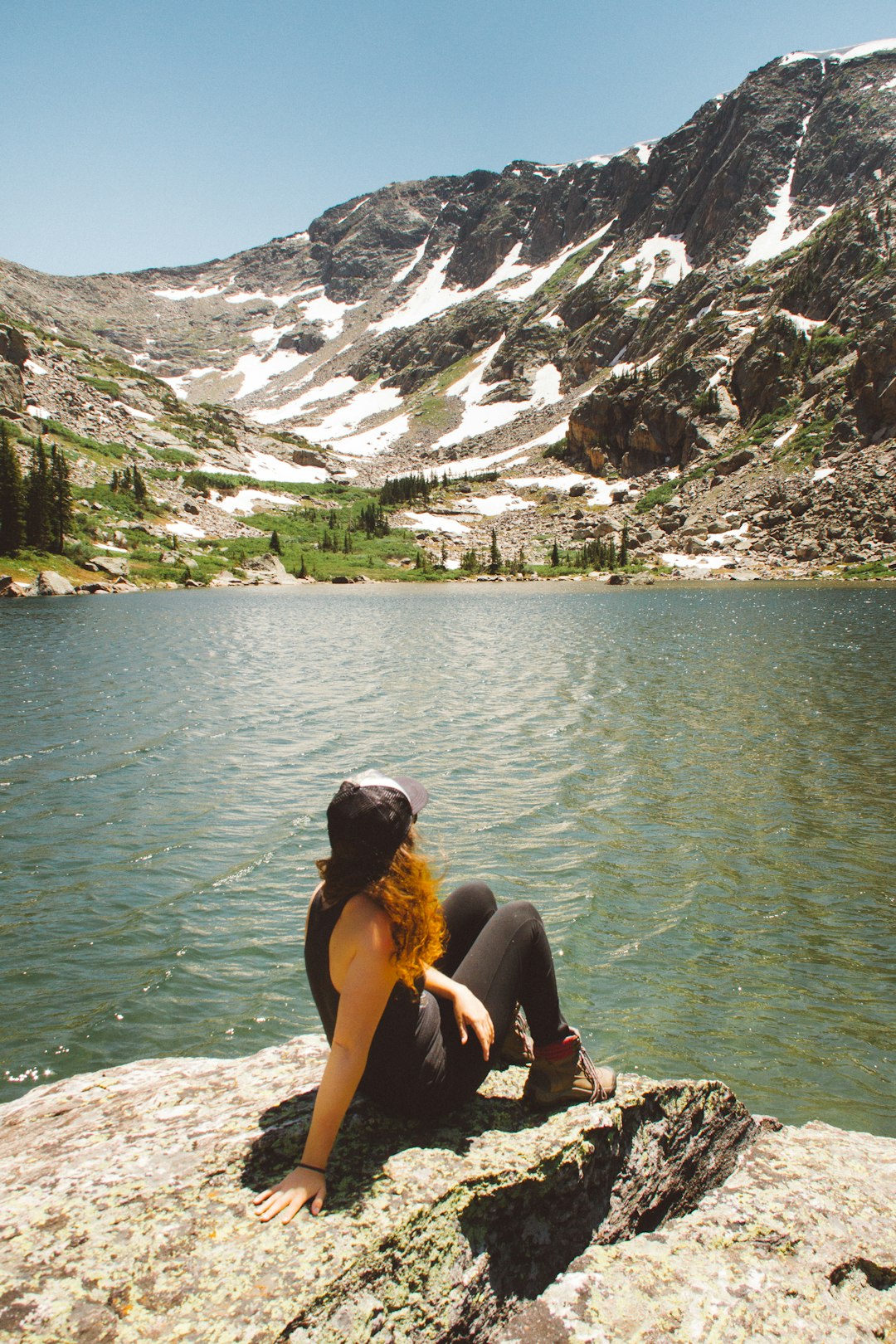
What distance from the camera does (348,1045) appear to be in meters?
3.24

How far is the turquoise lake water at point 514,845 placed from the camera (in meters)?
6.56

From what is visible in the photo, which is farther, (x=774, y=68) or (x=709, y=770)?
(x=774, y=68)

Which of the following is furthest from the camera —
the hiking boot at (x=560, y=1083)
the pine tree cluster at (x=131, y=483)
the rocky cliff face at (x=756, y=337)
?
the rocky cliff face at (x=756, y=337)

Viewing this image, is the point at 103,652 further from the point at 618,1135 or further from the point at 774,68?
the point at 774,68

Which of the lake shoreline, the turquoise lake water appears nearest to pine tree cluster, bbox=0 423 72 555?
the lake shoreline

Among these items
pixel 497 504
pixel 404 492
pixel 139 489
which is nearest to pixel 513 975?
pixel 139 489

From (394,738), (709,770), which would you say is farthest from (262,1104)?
(394,738)

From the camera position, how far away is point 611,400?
14312 centimetres

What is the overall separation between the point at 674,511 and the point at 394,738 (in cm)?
10622

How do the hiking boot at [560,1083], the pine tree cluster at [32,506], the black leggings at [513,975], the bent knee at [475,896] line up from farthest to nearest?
the pine tree cluster at [32,506] < the bent knee at [475,896] < the black leggings at [513,975] < the hiking boot at [560,1083]

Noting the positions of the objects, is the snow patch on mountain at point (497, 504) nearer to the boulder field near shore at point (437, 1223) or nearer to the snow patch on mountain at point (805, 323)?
the snow patch on mountain at point (805, 323)

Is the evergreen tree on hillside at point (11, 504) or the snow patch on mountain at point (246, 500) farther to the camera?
the snow patch on mountain at point (246, 500)

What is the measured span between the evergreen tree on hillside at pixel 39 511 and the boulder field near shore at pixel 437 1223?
75880 mm

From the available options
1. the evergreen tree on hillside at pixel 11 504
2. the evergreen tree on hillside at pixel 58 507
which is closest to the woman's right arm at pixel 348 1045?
the evergreen tree on hillside at pixel 11 504
